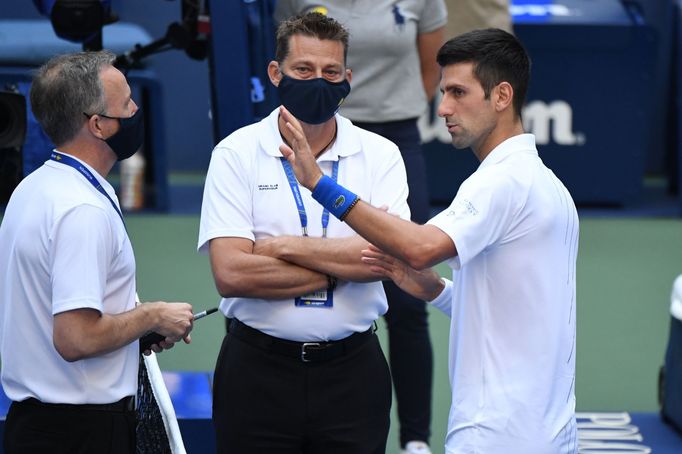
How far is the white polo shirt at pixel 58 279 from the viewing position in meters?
3.18

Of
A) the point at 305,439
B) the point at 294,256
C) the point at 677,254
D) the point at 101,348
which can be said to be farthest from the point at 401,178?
the point at 677,254

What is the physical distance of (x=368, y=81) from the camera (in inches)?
203

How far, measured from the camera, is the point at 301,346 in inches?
143

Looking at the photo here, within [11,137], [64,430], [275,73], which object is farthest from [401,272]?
[11,137]

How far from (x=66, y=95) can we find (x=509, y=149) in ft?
3.79

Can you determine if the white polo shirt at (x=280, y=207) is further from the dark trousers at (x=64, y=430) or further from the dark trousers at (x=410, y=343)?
the dark trousers at (x=410, y=343)

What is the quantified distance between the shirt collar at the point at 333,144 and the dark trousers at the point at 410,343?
4.04 ft

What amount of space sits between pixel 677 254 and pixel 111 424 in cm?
612

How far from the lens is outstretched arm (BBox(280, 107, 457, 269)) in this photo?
3168 mm

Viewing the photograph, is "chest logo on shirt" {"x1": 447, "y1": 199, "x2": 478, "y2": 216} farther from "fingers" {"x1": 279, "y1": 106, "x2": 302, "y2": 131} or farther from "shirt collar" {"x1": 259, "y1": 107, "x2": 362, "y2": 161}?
"shirt collar" {"x1": 259, "y1": 107, "x2": 362, "y2": 161}

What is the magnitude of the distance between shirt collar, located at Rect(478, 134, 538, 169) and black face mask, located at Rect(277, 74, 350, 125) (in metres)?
0.58

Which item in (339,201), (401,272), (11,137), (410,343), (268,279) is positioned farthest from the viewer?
(410,343)

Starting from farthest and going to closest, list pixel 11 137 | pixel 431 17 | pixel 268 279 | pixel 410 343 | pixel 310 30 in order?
pixel 431 17 → pixel 410 343 → pixel 11 137 → pixel 310 30 → pixel 268 279

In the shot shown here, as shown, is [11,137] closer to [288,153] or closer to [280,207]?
[280,207]
